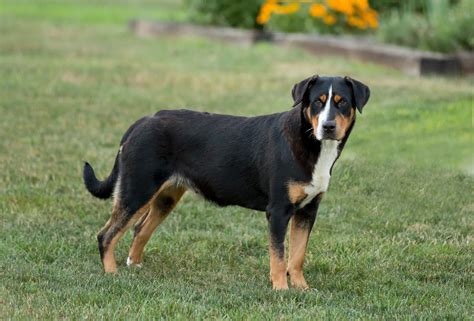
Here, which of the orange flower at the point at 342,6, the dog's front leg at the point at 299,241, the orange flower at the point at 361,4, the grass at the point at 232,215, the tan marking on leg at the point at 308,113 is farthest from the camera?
the orange flower at the point at 361,4

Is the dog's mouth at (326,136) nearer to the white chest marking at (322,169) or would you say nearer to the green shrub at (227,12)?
the white chest marking at (322,169)

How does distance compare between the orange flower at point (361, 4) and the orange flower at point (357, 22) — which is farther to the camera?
the orange flower at point (357, 22)

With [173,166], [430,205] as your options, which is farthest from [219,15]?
[173,166]

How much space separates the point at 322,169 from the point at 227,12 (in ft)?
54.3

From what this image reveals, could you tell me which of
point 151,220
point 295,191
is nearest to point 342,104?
point 295,191

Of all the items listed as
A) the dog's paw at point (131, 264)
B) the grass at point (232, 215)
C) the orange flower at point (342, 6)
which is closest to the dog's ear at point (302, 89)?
the grass at point (232, 215)

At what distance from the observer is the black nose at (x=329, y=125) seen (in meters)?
6.48

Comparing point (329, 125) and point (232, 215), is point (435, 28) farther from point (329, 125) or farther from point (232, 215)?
point (329, 125)

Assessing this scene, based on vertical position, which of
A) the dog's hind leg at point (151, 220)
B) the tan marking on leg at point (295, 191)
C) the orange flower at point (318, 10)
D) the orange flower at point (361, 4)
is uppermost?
the tan marking on leg at point (295, 191)

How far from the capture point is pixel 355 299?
6.62m

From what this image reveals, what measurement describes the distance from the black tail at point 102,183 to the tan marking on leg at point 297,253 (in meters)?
1.34

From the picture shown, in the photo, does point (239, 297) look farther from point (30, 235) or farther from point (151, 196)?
point (30, 235)

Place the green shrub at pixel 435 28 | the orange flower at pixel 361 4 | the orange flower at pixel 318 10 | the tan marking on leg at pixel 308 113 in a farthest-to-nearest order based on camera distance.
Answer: the orange flower at pixel 318 10 < the orange flower at pixel 361 4 < the green shrub at pixel 435 28 < the tan marking on leg at pixel 308 113

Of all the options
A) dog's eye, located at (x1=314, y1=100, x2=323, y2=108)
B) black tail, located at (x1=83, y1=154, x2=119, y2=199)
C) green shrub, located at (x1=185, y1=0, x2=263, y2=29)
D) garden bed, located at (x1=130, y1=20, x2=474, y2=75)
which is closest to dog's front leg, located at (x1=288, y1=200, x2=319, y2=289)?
dog's eye, located at (x1=314, y1=100, x2=323, y2=108)
